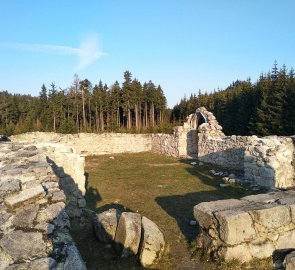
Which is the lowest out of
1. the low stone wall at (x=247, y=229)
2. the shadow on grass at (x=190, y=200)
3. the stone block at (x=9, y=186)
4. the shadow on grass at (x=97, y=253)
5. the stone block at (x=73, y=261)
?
the shadow on grass at (x=97, y=253)

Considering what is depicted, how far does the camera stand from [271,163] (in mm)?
11695

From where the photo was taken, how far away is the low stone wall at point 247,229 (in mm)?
5434

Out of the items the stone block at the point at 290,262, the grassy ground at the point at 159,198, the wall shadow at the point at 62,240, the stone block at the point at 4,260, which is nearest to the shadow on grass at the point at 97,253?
the grassy ground at the point at 159,198

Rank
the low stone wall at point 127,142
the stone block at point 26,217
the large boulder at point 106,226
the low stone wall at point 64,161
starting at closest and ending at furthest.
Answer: the stone block at point 26,217, the large boulder at point 106,226, the low stone wall at point 64,161, the low stone wall at point 127,142

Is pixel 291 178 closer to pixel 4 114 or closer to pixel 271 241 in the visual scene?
pixel 271 241

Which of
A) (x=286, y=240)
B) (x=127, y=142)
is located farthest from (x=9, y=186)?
(x=127, y=142)

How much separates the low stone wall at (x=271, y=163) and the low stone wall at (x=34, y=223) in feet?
27.9

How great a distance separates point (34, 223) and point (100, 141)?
23.5 meters

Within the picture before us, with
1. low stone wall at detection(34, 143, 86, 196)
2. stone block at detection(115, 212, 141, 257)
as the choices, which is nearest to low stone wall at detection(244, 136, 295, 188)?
low stone wall at detection(34, 143, 86, 196)

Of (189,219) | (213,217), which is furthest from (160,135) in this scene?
(213,217)

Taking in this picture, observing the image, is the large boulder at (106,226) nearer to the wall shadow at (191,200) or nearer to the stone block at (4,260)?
the wall shadow at (191,200)

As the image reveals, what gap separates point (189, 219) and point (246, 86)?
90.7 feet

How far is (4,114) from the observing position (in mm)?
51406

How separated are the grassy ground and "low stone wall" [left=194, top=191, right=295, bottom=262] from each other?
0.93 ft
